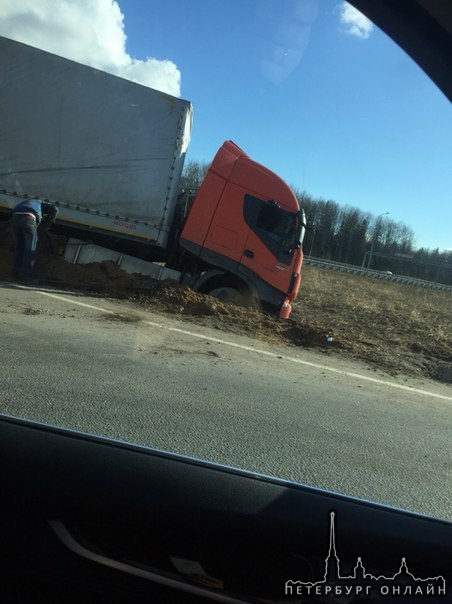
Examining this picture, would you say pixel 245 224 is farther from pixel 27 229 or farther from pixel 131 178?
pixel 27 229

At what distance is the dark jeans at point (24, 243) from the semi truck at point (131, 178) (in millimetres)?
857

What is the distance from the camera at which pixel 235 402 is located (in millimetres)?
5520

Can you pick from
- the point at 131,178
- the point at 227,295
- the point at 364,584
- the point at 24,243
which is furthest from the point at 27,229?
the point at 364,584

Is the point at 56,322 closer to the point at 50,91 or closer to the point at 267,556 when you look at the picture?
the point at 50,91

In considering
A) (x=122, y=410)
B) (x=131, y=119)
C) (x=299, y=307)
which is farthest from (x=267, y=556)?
(x=299, y=307)

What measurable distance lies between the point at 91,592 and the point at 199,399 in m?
3.65

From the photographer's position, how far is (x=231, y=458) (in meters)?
4.01

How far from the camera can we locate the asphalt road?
4090mm

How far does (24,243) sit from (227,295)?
14.1 ft

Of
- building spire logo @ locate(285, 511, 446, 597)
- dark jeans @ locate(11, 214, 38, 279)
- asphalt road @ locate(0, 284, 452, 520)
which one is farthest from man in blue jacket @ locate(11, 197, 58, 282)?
building spire logo @ locate(285, 511, 446, 597)

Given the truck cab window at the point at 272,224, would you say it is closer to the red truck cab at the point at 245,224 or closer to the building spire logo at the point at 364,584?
the red truck cab at the point at 245,224

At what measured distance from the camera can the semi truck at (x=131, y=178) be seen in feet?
35.8

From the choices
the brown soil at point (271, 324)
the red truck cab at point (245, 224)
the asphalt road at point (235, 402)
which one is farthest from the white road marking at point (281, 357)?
the red truck cab at point (245, 224)

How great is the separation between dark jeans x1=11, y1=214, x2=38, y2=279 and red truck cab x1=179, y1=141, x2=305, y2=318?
2.98m
